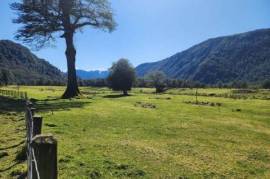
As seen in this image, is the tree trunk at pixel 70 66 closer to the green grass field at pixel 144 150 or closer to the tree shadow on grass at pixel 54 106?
the tree shadow on grass at pixel 54 106

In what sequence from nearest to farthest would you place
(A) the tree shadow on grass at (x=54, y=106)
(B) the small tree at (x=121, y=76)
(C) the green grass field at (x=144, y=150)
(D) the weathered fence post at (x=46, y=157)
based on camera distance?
(D) the weathered fence post at (x=46, y=157) → (C) the green grass field at (x=144, y=150) → (A) the tree shadow on grass at (x=54, y=106) → (B) the small tree at (x=121, y=76)

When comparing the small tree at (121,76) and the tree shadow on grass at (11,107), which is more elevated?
the small tree at (121,76)

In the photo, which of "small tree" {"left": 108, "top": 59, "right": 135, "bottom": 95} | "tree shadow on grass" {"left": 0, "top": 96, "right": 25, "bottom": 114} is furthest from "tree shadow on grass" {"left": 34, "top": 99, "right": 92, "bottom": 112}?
"small tree" {"left": 108, "top": 59, "right": 135, "bottom": 95}

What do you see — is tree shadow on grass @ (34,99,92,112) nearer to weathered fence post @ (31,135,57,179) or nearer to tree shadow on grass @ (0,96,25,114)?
tree shadow on grass @ (0,96,25,114)

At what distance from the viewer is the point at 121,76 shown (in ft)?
277

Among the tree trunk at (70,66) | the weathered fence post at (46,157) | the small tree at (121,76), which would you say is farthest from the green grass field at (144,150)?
the small tree at (121,76)

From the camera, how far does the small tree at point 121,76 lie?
84375mm

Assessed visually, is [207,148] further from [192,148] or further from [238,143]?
[238,143]

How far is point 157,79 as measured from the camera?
132 metres

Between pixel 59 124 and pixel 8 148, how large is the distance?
722 centimetres

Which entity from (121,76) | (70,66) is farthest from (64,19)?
(121,76)

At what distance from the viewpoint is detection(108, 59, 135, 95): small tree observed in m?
84.4

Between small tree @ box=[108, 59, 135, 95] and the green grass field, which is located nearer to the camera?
the green grass field

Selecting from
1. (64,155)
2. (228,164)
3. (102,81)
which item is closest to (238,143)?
(228,164)
